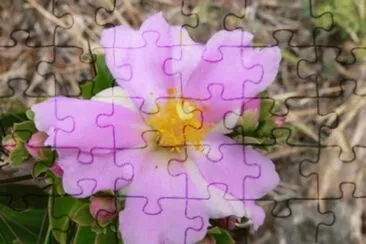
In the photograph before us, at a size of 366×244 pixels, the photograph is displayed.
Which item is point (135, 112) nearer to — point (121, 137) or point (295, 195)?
point (121, 137)

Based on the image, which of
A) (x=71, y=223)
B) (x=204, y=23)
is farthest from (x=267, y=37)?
(x=71, y=223)

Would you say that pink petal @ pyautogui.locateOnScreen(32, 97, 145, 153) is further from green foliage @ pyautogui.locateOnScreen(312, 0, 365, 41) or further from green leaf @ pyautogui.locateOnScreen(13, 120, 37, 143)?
green foliage @ pyautogui.locateOnScreen(312, 0, 365, 41)

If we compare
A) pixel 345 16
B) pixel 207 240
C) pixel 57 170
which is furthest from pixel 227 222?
pixel 345 16

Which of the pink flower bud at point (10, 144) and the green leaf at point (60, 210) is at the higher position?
the pink flower bud at point (10, 144)

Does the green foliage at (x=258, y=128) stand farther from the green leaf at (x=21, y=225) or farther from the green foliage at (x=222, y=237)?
the green leaf at (x=21, y=225)

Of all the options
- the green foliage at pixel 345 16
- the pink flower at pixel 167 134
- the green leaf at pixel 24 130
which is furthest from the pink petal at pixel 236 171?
the green foliage at pixel 345 16

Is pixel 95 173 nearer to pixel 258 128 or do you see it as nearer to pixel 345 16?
pixel 258 128
